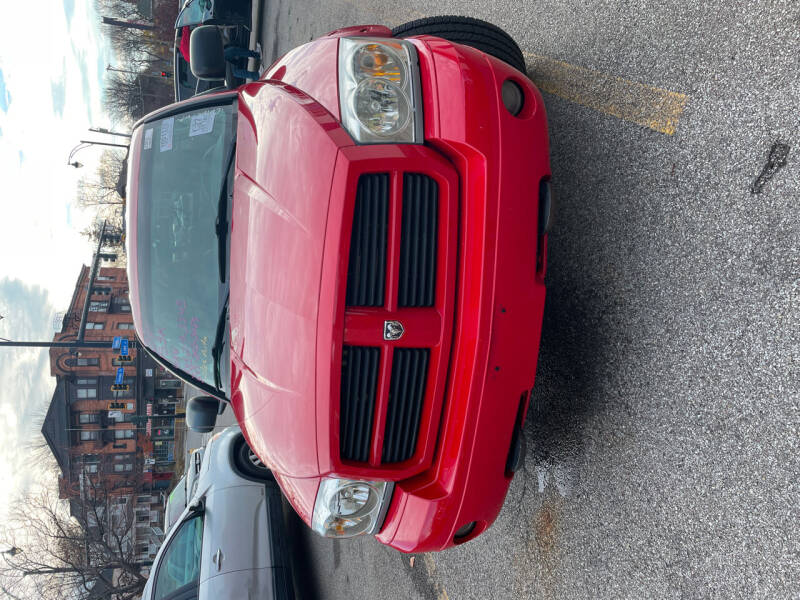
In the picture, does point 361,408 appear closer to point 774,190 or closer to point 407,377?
point 407,377

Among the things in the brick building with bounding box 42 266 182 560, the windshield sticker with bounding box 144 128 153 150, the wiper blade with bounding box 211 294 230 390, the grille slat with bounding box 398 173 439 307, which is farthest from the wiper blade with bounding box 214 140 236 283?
the brick building with bounding box 42 266 182 560

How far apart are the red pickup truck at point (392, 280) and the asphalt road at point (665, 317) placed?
19.6 inches

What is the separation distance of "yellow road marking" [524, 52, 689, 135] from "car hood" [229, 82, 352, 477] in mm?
1439

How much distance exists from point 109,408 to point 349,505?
35828 millimetres

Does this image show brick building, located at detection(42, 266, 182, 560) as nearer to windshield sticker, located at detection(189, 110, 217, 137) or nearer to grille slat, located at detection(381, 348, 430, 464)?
windshield sticker, located at detection(189, 110, 217, 137)

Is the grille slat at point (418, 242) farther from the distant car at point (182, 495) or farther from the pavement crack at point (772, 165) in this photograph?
the distant car at point (182, 495)

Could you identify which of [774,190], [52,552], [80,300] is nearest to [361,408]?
[774,190]

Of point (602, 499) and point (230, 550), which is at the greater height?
point (602, 499)

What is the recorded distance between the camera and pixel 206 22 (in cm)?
834

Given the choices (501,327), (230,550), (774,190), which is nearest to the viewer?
(774,190)

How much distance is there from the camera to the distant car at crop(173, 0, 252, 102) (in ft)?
27.1

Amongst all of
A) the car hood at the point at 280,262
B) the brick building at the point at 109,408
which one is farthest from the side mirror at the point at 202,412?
the brick building at the point at 109,408

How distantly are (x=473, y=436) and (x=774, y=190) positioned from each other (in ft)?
4.90

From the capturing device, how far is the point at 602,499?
2.52m
